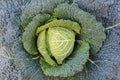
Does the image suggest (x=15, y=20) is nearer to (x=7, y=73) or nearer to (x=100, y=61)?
(x=7, y=73)

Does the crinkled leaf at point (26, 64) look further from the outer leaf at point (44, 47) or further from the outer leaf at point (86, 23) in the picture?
the outer leaf at point (86, 23)

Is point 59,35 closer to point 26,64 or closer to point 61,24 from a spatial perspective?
point 61,24

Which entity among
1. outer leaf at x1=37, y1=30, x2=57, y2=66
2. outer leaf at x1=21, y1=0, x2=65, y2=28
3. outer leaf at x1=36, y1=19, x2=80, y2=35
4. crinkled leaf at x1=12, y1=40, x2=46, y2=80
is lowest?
crinkled leaf at x1=12, y1=40, x2=46, y2=80

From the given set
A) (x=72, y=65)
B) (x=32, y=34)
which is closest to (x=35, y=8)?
(x=32, y=34)

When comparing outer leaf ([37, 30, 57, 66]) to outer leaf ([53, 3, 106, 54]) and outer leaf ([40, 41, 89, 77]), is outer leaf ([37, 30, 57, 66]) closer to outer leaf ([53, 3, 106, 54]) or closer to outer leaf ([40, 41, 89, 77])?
outer leaf ([40, 41, 89, 77])

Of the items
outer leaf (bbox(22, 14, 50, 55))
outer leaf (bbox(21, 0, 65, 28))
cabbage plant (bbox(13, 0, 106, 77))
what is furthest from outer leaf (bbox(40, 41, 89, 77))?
outer leaf (bbox(21, 0, 65, 28))

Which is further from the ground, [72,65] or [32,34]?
[32,34]

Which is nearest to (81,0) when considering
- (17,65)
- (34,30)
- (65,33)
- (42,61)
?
(65,33)
